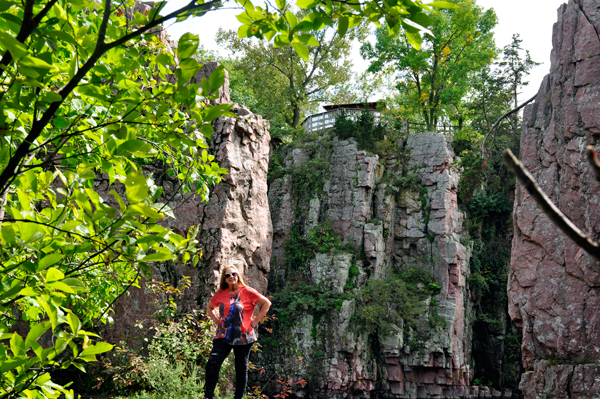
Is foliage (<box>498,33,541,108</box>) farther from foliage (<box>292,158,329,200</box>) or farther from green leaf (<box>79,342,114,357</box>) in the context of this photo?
green leaf (<box>79,342,114,357</box>)

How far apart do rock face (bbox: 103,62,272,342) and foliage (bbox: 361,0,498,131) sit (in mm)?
9721

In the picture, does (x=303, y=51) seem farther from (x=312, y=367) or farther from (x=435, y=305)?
(x=435, y=305)

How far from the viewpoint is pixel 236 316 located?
157 inches

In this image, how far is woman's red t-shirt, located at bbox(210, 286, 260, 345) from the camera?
3963mm

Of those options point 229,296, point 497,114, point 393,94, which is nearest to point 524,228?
point 229,296

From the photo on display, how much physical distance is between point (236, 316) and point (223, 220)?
3.74 meters

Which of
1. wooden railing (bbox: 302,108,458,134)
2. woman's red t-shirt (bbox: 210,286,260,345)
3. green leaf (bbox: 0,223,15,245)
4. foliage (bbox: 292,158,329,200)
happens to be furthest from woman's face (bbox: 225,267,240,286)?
wooden railing (bbox: 302,108,458,134)

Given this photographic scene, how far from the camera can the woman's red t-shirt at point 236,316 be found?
3.96 metres

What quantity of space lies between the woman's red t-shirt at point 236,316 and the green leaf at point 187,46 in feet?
9.78

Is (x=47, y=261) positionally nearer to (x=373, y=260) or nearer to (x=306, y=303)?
(x=306, y=303)

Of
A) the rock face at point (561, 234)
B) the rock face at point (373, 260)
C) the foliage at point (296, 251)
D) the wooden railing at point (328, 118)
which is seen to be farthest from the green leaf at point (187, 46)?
the wooden railing at point (328, 118)

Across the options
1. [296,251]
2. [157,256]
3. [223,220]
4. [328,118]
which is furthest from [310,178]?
[157,256]

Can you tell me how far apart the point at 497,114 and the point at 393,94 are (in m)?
5.07

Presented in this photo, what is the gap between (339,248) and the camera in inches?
539
